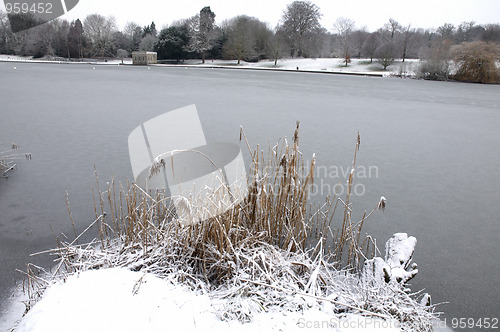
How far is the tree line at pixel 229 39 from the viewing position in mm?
28688

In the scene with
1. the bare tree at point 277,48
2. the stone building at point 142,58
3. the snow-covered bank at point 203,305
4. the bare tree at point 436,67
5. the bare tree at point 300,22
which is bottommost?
the snow-covered bank at point 203,305

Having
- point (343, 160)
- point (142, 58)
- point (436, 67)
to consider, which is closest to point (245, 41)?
point (142, 58)

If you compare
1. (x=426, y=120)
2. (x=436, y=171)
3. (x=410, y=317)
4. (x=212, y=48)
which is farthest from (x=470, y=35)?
(x=410, y=317)

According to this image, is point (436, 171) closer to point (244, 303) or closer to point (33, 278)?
point (244, 303)

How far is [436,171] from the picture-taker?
3.47 m

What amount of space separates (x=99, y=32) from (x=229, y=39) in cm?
1451

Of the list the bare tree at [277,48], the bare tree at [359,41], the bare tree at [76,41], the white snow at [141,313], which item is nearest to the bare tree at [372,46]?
the bare tree at [359,41]

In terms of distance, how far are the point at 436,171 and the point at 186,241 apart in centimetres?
273

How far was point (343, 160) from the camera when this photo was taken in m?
3.59

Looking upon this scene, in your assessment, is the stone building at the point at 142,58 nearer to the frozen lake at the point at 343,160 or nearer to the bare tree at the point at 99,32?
the bare tree at the point at 99,32


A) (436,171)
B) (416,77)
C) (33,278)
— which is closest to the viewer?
(33,278)

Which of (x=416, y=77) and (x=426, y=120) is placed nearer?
(x=426, y=120)

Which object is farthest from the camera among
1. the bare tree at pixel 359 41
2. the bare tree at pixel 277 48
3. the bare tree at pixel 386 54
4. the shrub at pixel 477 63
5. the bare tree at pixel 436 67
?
the bare tree at pixel 359 41

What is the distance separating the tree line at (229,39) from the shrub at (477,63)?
10237 millimetres
